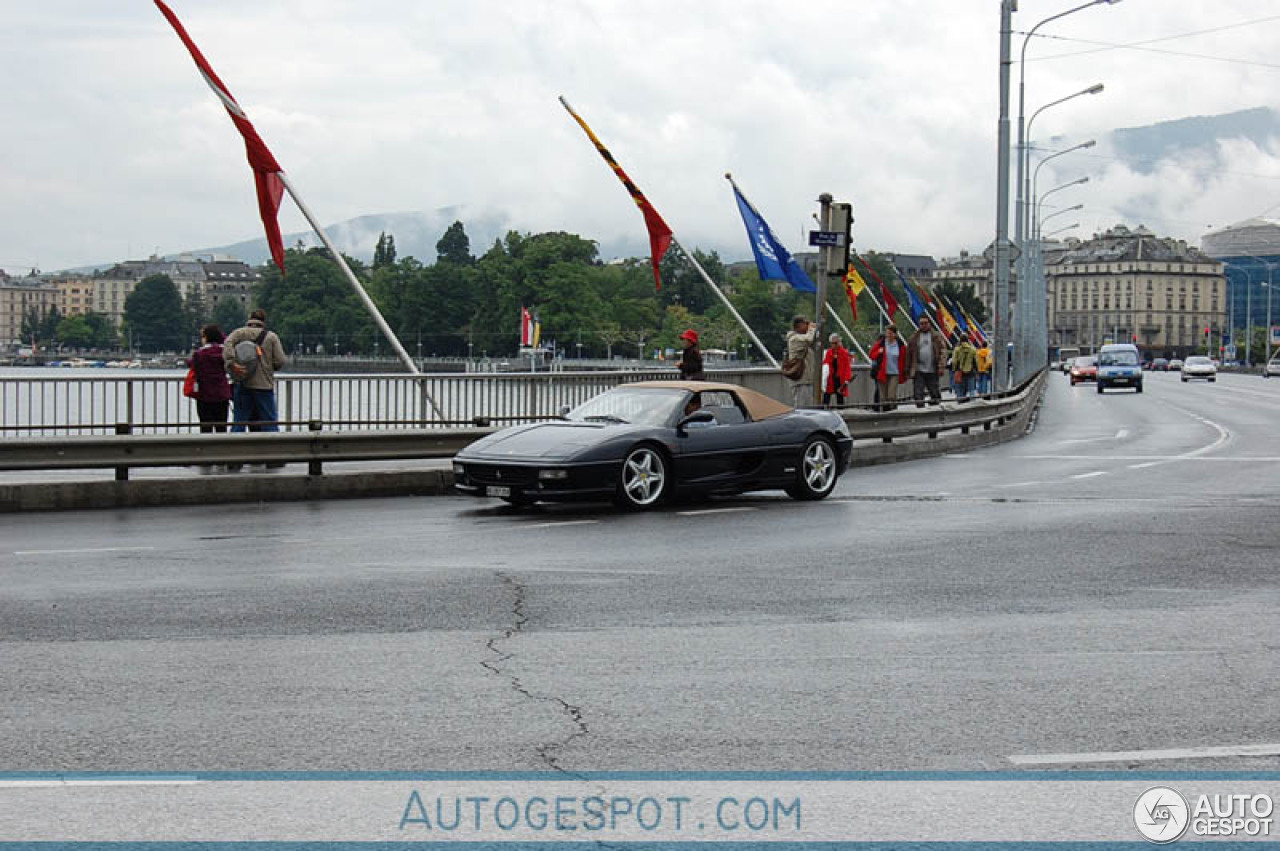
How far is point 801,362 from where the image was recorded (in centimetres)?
2450

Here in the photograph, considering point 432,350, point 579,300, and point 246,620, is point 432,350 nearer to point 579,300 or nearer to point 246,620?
point 579,300

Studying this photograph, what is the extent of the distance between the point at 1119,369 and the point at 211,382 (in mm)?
54919

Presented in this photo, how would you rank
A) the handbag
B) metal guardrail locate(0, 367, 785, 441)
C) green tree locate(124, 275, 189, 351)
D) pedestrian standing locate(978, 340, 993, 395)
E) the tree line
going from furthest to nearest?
the tree line
green tree locate(124, 275, 189, 351)
pedestrian standing locate(978, 340, 993, 395)
the handbag
metal guardrail locate(0, 367, 785, 441)

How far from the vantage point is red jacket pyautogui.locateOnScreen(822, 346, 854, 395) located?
2716 cm

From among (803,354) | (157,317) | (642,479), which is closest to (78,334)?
(157,317)

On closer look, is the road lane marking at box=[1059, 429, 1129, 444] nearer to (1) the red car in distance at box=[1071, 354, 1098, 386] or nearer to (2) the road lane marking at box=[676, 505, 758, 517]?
(2) the road lane marking at box=[676, 505, 758, 517]

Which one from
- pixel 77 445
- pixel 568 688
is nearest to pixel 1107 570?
pixel 568 688

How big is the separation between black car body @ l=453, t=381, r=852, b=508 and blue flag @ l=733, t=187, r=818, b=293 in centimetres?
1365

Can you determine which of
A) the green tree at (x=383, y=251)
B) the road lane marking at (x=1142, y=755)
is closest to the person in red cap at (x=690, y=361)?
the road lane marking at (x=1142, y=755)

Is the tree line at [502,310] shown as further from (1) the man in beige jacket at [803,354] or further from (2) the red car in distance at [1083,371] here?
(1) the man in beige jacket at [803,354]

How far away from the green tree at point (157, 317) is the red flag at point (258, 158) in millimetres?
104538

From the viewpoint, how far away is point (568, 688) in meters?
7.20

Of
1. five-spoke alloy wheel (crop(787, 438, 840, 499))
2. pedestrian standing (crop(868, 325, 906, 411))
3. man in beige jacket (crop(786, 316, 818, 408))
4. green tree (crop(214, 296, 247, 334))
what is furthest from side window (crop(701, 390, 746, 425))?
green tree (crop(214, 296, 247, 334))

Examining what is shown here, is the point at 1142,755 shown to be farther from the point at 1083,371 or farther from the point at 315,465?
the point at 1083,371
